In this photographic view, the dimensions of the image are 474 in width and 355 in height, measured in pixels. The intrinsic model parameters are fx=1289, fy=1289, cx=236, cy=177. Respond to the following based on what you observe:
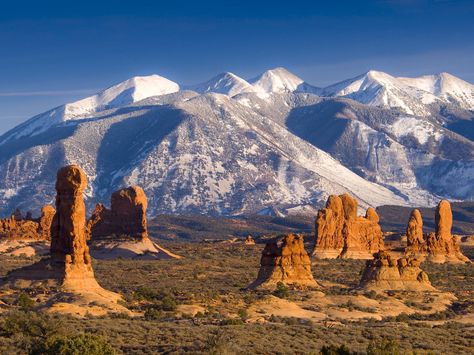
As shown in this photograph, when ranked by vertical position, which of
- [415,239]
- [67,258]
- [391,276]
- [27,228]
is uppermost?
[415,239]

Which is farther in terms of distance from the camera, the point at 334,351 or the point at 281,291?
the point at 281,291

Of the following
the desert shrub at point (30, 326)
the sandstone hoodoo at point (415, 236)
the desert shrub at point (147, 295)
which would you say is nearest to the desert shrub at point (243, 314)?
the desert shrub at point (147, 295)

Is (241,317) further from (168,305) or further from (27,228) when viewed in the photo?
(27,228)

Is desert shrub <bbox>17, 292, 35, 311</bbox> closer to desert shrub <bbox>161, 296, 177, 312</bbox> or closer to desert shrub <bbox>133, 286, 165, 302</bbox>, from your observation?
desert shrub <bbox>161, 296, 177, 312</bbox>

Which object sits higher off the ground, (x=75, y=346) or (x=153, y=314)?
(x=153, y=314)

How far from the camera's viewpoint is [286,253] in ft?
306

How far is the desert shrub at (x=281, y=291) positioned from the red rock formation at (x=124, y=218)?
56.2 metres

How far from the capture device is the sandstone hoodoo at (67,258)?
77.3 metres

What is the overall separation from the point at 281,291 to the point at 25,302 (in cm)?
2238

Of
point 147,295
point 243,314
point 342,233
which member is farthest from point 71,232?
point 342,233

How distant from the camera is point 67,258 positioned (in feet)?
259

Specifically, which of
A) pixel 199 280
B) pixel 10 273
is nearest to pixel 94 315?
pixel 10 273

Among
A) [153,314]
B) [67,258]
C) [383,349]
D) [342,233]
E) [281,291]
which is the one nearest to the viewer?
[383,349]

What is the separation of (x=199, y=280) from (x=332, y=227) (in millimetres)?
38805
